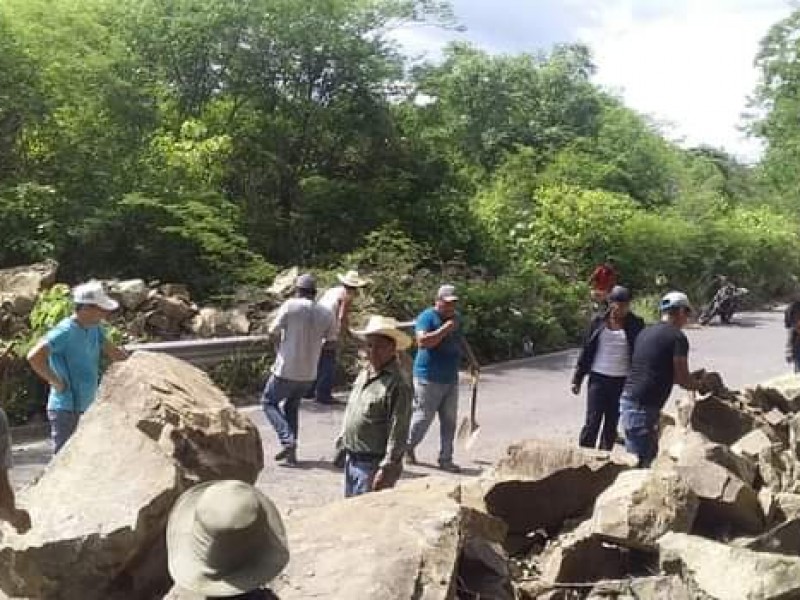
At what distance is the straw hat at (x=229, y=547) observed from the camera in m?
3.34

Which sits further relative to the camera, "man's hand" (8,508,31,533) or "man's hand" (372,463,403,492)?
"man's hand" (372,463,403,492)

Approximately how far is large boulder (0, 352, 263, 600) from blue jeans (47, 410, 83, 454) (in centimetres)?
64

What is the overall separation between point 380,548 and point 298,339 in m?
4.77

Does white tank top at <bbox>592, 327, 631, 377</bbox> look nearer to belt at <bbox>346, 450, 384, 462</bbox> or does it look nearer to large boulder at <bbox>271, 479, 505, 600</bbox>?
belt at <bbox>346, 450, 384, 462</bbox>

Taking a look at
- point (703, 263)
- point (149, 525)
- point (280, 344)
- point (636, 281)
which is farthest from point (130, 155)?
point (703, 263)

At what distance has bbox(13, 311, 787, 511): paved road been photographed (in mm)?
9453

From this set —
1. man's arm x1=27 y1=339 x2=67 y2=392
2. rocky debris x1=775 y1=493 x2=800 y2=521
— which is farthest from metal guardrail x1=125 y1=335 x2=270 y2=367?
rocky debris x1=775 y1=493 x2=800 y2=521

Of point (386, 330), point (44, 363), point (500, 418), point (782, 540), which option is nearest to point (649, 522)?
point (782, 540)

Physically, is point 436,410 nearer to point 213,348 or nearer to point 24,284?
point 213,348

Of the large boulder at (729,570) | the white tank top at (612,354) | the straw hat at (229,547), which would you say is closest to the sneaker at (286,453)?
the white tank top at (612,354)

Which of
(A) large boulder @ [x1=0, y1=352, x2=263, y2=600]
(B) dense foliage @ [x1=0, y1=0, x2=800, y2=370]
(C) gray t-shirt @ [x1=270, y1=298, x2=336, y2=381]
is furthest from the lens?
(B) dense foliage @ [x1=0, y1=0, x2=800, y2=370]

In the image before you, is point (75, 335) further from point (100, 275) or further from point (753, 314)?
point (753, 314)

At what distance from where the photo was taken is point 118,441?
6074 millimetres

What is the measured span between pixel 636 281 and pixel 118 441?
2207 centimetres
